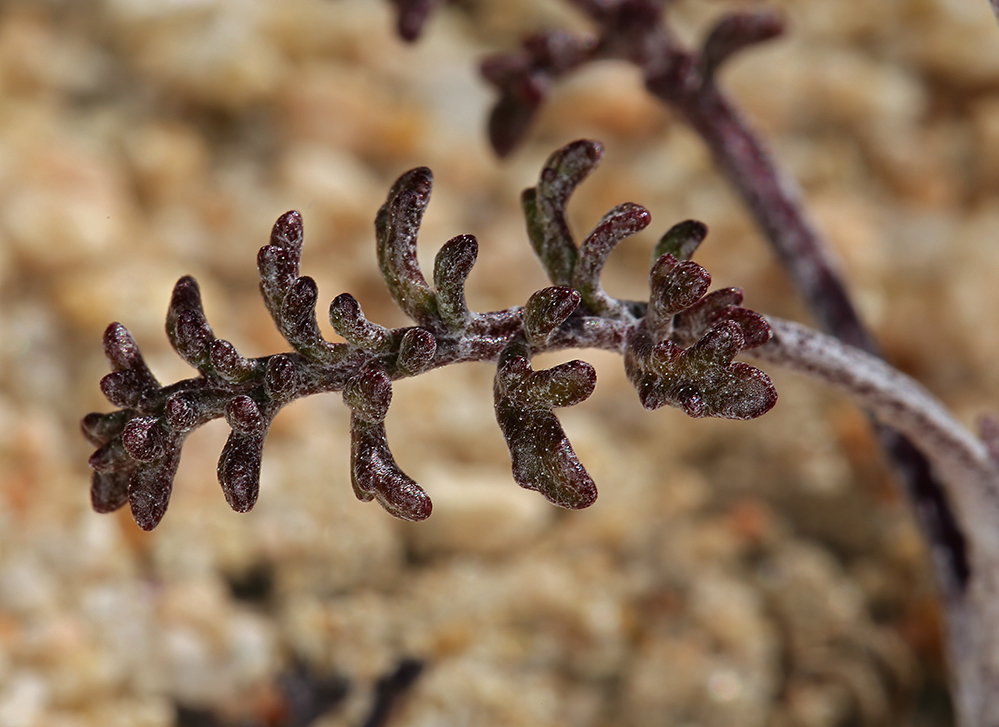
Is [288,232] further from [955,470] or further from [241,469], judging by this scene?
[955,470]

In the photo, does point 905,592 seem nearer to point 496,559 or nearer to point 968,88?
point 496,559

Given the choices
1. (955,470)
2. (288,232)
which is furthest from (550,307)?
(955,470)

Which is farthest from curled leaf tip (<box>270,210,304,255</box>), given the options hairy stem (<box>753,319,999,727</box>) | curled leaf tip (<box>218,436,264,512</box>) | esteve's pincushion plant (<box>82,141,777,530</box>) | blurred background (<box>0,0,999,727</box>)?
blurred background (<box>0,0,999,727</box>)

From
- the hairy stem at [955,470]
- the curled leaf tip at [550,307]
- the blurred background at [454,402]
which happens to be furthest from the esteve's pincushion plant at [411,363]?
the blurred background at [454,402]

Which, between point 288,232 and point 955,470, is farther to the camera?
point 955,470

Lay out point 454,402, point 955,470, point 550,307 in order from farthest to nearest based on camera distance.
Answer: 1. point 454,402
2. point 955,470
3. point 550,307
